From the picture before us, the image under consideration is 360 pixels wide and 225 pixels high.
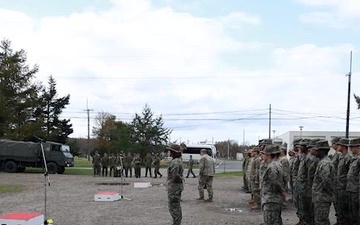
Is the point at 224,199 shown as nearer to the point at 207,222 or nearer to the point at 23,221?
the point at 207,222

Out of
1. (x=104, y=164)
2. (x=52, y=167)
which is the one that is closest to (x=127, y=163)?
(x=104, y=164)

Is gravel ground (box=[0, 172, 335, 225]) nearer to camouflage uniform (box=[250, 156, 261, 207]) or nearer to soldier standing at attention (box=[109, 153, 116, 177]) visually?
camouflage uniform (box=[250, 156, 261, 207])

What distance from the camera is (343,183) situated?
10.8 metres

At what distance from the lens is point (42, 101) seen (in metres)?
47.2

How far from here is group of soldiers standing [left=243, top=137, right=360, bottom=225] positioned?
8195mm

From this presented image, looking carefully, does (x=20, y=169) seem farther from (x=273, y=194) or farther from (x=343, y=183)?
(x=273, y=194)

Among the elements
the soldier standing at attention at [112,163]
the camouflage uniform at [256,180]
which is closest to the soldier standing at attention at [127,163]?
the soldier standing at attention at [112,163]

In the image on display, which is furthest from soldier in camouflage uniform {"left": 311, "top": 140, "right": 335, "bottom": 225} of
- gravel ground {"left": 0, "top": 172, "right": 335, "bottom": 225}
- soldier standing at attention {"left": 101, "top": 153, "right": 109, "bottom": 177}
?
soldier standing at attention {"left": 101, "top": 153, "right": 109, "bottom": 177}

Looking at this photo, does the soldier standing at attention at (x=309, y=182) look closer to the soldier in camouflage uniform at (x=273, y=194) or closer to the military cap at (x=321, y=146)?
the military cap at (x=321, y=146)

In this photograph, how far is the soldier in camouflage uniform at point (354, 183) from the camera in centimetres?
1018

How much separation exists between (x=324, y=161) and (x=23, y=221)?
245 inches

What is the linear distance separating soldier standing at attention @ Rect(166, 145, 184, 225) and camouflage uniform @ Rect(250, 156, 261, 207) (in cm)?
474

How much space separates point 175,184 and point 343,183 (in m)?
3.94

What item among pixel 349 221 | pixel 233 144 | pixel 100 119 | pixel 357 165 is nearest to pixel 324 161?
pixel 357 165
